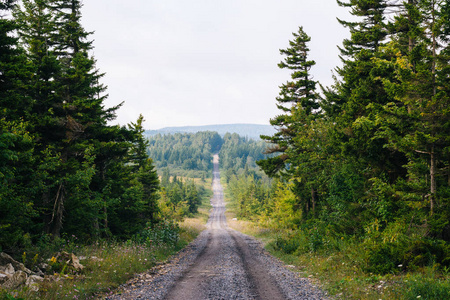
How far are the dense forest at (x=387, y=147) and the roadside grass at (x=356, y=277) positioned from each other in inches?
12.5

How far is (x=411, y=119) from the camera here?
9453 mm

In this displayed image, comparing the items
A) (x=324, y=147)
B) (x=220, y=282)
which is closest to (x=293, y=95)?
(x=324, y=147)

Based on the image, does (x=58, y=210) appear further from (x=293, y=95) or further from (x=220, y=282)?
(x=293, y=95)

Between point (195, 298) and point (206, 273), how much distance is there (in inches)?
134

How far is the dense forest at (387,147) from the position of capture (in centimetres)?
886

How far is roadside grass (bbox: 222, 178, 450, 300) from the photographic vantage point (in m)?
6.92

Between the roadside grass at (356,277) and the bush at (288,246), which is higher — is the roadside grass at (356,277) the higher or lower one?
the higher one

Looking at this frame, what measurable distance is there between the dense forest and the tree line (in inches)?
474

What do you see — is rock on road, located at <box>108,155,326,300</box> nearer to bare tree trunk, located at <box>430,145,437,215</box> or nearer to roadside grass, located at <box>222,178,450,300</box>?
roadside grass, located at <box>222,178,450,300</box>

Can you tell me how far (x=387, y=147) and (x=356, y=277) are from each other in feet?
19.0

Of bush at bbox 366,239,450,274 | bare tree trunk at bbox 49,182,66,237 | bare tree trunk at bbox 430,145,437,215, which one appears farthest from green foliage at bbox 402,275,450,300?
bare tree trunk at bbox 49,182,66,237

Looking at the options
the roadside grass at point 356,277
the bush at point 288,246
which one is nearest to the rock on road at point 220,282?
the roadside grass at point 356,277

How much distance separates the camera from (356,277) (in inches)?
357

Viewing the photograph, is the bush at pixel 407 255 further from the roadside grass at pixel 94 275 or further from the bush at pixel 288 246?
the roadside grass at pixel 94 275
